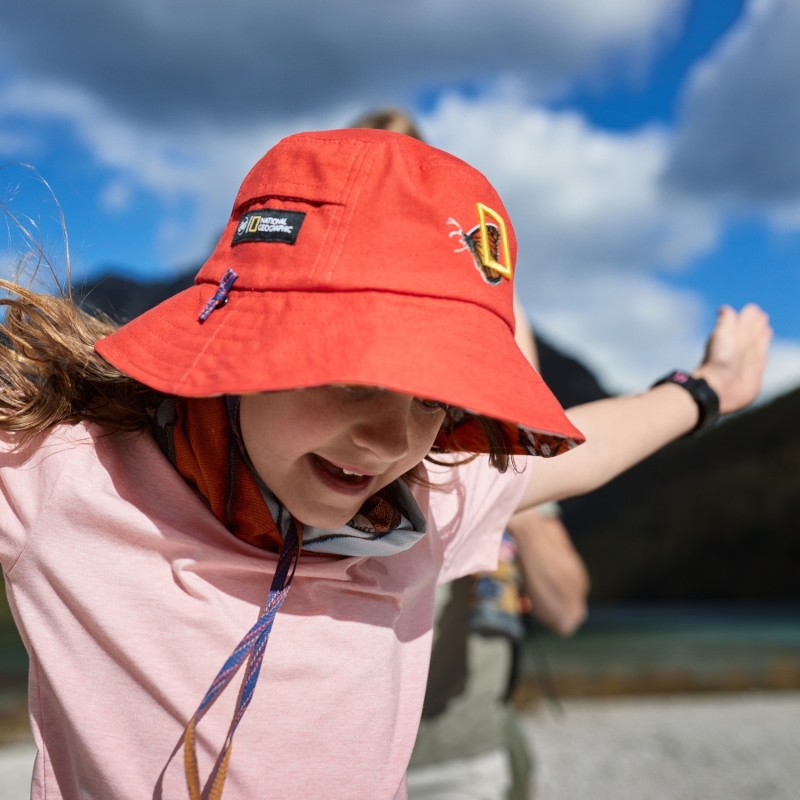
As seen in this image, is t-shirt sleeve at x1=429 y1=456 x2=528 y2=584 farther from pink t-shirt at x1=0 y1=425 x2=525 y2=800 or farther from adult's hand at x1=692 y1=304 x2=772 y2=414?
adult's hand at x1=692 y1=304 x2=772 y2=414

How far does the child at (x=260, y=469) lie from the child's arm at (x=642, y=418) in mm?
364

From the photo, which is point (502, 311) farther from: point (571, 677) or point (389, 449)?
point (571, 677)

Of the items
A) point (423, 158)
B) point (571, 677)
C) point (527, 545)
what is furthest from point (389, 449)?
point (571, 677)

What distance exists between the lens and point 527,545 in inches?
96.7

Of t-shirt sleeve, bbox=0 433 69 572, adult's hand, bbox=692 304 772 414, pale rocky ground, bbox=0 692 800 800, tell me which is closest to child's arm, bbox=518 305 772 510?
adult's hand, bbox=692 304 772 414

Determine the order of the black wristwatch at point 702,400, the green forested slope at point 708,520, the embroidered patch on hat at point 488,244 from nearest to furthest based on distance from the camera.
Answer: the embroidered patch on hat at point 488,244, the black wristwatch at point 702,400, the green forested slope at point 708,520

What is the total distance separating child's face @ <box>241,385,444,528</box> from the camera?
3.08ft

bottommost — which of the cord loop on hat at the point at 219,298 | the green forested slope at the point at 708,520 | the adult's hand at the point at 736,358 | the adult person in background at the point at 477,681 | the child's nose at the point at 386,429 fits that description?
the adult person in background at the point at 477,681

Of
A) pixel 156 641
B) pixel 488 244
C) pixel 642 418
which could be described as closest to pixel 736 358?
pixel 642 418

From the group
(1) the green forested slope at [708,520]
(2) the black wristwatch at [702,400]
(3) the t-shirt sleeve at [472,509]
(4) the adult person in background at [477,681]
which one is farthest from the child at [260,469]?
(1) the green forested slope at [708,520]

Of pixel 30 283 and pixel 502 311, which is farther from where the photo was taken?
pixel 30 283

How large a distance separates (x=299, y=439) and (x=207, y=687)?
0.32m

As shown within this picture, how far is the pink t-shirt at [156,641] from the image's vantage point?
0.98m

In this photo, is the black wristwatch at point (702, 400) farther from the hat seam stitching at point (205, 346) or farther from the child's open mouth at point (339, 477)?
the hat seam stitching at point (205, 346)
